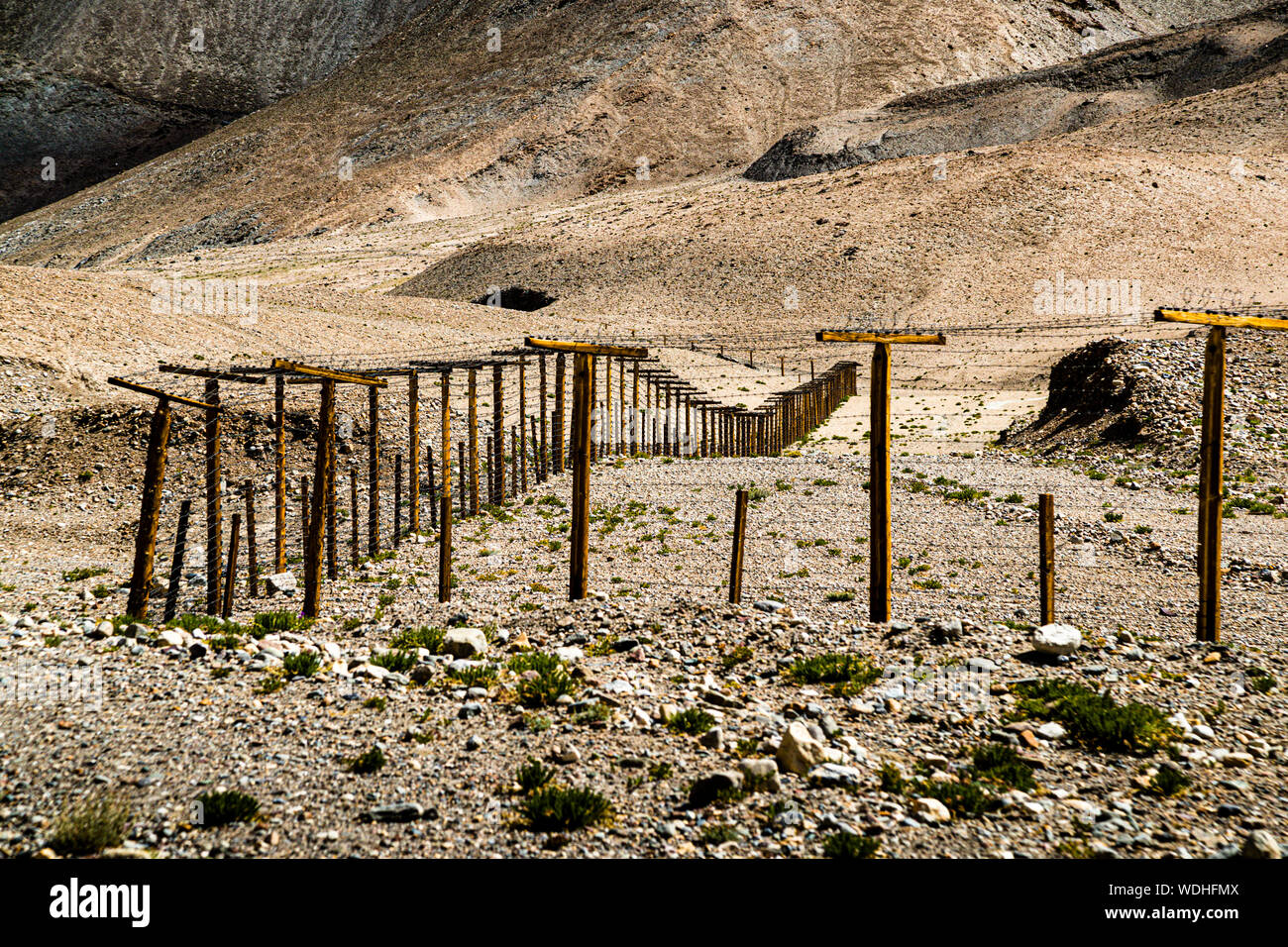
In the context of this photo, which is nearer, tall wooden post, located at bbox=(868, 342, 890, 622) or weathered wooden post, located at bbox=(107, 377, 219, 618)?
tall wooden post, located at bbox=(868, 342, 890, 622)

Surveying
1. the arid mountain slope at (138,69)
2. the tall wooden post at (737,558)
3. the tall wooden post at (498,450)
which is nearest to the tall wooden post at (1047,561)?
the tall wooden post at (737,558)

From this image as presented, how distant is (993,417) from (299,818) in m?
37.4

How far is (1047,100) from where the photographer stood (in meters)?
96.8

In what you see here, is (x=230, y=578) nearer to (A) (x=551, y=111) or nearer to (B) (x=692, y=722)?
(B) (x=692, y=722)

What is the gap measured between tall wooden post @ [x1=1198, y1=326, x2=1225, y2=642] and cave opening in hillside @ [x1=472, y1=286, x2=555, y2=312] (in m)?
62.1

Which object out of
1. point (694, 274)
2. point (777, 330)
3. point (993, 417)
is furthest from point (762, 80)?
point (993, 417)

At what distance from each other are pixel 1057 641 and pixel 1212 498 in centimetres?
266

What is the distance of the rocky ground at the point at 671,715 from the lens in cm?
651

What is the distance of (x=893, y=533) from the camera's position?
1767cm

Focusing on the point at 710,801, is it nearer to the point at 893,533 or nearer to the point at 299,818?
the point at 299,818

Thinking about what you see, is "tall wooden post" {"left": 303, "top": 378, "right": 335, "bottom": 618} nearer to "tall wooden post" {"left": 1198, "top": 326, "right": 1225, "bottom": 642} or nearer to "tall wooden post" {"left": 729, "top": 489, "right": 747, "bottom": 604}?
"tall wooden post" {"left": 729, "top": 489, "right": 747, "bottom": 604}

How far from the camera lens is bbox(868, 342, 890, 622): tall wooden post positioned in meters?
11.8

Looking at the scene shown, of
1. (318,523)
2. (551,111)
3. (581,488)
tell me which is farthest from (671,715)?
(551,111)

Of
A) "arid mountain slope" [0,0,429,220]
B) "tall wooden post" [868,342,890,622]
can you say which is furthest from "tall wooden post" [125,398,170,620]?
"arid mountain slope" [0,0,429,220]
